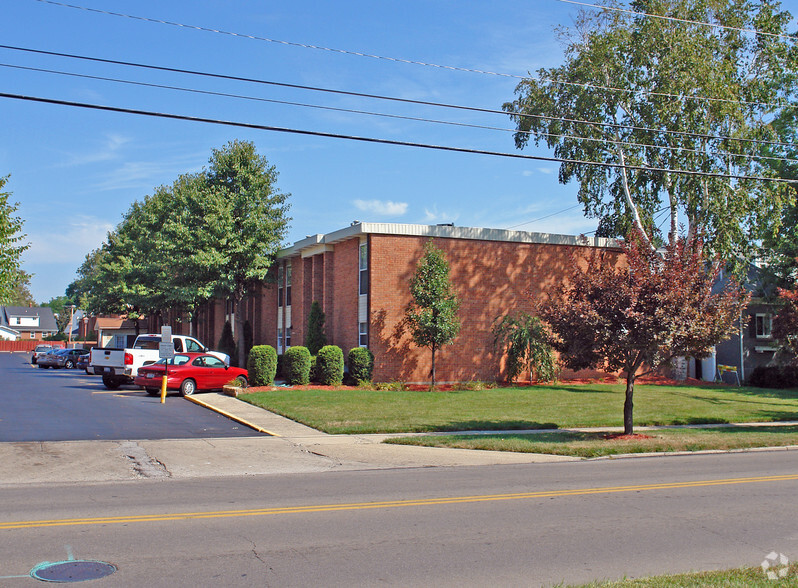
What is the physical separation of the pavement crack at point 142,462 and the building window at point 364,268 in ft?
51.4

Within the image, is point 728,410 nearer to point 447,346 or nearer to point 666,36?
point 447,346

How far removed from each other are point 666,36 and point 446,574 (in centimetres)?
2923

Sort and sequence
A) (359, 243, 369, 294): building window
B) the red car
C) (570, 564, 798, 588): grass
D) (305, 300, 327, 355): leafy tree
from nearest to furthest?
(570, 564, 798, 588): grass < the red car < (359, 243, 369, 294): building window < (305, 300, 327, 355): leafy tree

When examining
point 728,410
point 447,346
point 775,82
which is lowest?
point 728,410

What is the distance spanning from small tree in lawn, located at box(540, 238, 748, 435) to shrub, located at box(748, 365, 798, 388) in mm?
18902

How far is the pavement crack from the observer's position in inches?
489

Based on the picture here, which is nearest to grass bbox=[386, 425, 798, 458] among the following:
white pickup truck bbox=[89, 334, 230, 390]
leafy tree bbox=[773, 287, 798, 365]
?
leafy tree bbox=[773, 287, 798, 365]

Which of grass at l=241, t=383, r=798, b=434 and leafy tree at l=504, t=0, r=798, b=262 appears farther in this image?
leafy tree at l=504, t=0, r=798, b=262

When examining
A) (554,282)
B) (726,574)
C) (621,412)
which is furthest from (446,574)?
(554,282)

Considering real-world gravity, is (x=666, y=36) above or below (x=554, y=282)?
above

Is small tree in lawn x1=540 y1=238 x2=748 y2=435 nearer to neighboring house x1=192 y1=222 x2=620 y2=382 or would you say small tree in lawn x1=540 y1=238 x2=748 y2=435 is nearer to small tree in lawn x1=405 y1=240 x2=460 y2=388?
small tree in lawn x1=405 y1=240 x2=460 y2=388

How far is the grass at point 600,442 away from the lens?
1554 centimetres

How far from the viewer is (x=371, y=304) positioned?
2934 cm

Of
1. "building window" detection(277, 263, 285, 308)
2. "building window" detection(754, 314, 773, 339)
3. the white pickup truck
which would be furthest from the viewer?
"building window" detection(277, 263, 285, 308)
